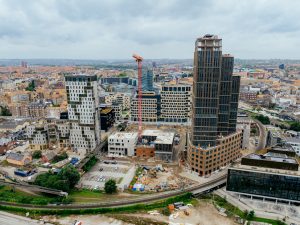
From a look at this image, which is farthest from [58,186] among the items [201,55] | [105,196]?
[201,55]

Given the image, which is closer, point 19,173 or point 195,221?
point 195,221

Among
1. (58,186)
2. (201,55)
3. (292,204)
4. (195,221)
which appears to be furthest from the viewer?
(201,55)

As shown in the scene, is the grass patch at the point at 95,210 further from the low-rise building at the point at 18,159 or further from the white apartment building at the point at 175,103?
the white apartment building at the point at 175,103

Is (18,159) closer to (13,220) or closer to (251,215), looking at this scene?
(13,220)

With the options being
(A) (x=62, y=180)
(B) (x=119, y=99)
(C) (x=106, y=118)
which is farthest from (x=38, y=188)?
(B) (x=119, y=99)

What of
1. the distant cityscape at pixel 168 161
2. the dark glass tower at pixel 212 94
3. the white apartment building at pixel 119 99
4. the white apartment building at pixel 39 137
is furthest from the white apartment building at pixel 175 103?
the white apartment building at pixel 39 137

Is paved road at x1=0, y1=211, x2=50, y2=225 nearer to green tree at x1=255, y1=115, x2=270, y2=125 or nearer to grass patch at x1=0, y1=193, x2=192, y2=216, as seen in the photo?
grass patch at x1=0, y1=193, x2=192, y2=216

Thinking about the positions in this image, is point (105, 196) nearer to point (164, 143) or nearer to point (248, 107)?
point (164, 143)
